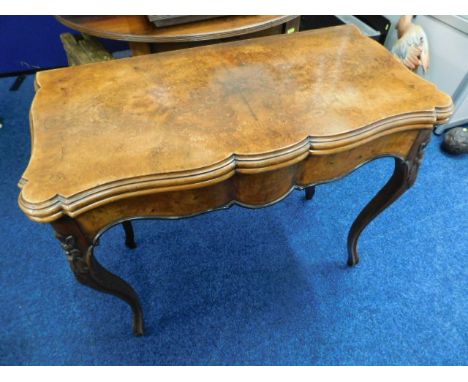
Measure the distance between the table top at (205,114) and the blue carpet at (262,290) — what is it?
2.17 feet

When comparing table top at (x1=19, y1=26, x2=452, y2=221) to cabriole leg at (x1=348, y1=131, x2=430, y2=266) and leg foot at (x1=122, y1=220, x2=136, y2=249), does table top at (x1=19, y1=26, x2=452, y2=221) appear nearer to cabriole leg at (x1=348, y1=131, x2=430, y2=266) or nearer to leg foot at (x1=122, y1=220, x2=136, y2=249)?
cabriole leg at (x1=348, y1=131, x2=430, y2=266)

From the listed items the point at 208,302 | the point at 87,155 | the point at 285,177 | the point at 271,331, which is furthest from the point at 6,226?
the point at 285,177

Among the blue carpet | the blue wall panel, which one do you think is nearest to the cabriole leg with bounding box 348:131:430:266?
the blue carpet

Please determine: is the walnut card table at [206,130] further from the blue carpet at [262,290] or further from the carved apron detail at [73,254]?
the blue carpet at [262,290]

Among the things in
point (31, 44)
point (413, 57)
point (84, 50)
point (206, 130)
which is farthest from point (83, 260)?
point (31, 44)

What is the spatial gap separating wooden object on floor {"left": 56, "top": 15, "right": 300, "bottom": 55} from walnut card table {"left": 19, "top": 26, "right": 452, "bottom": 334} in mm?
191

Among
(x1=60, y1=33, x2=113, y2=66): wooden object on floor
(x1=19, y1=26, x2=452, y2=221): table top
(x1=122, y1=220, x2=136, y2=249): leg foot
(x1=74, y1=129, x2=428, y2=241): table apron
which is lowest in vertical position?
(x1=122, y1=220, x2=136, y2=249): leg foot

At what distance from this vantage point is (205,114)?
2.15 feet

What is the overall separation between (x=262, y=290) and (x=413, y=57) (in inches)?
50.1

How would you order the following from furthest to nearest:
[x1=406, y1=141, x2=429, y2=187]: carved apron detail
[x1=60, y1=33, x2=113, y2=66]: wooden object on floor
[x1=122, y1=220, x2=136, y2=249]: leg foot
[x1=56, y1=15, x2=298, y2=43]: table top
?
1. [x1=60, y1=33, x2=113, y2=66]: wooden object on floor
2. [x1=122, y1=220, x2=136, y2=249]: leg foot
3. [x1=56, y1=15, x2=298, y2=43]: table top
4. [x1=406, y1=141, x2=429, y2=187]: carved apron detail

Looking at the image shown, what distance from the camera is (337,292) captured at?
1108mm

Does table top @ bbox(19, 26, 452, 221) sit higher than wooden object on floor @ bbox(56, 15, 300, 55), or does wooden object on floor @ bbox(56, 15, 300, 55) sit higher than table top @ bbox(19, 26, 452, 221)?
wooden object on floor @ bbox(56, 15, 300, 55)

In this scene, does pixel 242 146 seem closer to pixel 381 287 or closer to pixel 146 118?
pixel 146 118

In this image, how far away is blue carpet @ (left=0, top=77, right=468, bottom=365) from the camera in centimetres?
99
